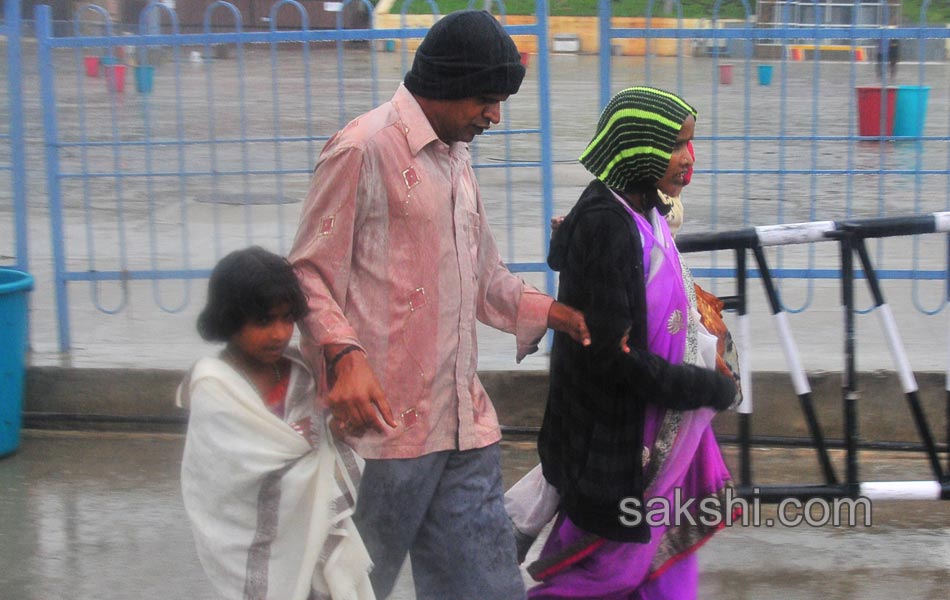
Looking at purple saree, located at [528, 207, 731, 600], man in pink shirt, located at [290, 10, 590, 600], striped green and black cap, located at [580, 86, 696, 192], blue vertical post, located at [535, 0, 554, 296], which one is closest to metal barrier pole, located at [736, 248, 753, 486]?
purple saree, located at [528, 207, 731, 600]

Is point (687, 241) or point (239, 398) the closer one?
point (239, 398)

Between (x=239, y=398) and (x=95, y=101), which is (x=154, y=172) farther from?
(x=239, y=398)

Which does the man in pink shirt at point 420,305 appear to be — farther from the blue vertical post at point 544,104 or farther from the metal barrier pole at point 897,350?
the blue vertical post at point 544,104

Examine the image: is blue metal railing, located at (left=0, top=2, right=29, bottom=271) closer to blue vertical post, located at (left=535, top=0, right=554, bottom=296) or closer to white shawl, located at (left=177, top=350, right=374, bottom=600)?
→ blue vertical post, located at (left=535, top=0, right=554, bottom=296)

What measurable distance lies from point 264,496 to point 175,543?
6.26ft

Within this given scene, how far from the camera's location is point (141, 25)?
218 inches

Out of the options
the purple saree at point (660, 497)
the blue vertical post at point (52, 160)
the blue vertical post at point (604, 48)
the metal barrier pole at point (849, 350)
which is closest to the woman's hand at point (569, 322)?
the purple saree at point (660, 497)

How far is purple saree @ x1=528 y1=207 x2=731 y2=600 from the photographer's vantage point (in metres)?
2.97

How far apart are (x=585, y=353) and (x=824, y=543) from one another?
1676 mm

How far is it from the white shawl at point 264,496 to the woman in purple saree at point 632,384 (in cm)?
70

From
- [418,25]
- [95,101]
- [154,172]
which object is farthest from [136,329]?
[418,25]

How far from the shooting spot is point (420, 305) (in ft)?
8.66

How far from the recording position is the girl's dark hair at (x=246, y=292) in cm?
248

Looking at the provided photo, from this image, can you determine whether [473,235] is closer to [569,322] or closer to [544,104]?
[569,322]
